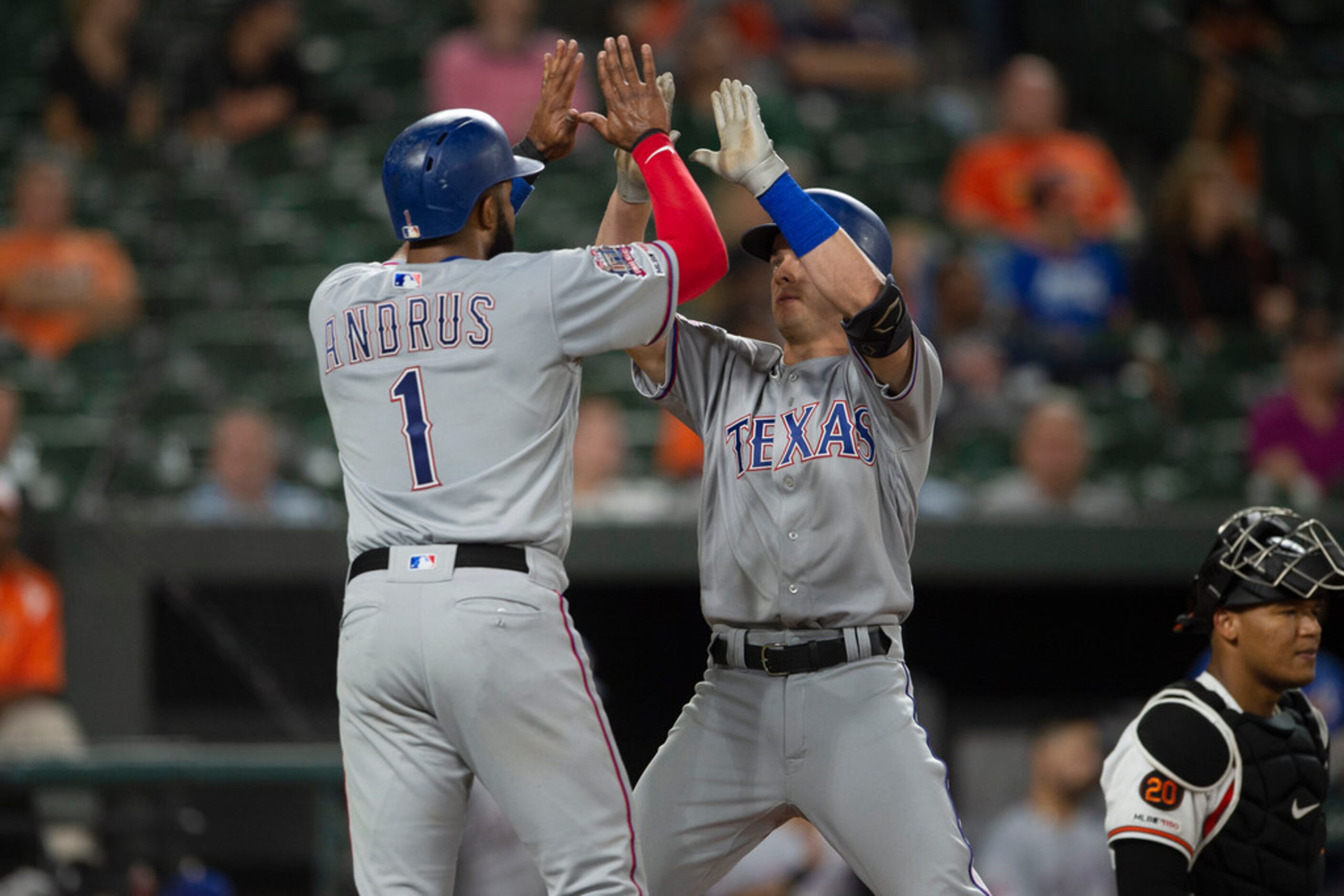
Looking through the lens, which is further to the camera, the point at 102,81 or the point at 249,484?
the point at 102,81

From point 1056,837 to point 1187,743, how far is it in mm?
3364

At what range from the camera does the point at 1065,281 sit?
856 centimetres

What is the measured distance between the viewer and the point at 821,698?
3439 millimetres

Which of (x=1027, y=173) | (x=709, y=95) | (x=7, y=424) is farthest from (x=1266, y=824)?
(x=709, y=95)

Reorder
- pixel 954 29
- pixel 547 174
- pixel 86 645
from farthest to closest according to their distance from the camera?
pixel 954 29, pixel 547 174, pixel 86 645

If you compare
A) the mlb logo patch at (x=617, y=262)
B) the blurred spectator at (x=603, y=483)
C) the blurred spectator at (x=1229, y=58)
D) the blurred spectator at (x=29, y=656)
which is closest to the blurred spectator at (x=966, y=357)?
the blurred spectator at (x=603, y=483)

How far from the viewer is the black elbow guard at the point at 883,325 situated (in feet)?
11.0

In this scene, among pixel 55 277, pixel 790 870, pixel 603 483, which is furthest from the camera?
pixel 55 277

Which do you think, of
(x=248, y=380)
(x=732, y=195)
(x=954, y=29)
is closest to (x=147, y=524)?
(x=248, y=380)

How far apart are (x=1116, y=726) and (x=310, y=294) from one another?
4.14 metres

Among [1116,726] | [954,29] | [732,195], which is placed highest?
[954,29]

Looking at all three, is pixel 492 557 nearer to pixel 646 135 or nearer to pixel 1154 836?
pixel 646 135

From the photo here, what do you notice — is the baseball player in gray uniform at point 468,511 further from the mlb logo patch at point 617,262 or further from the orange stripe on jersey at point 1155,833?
the orange stripe on jersey at point 1155,833

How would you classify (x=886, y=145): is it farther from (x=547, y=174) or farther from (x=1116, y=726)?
(x=1116, y=726)
